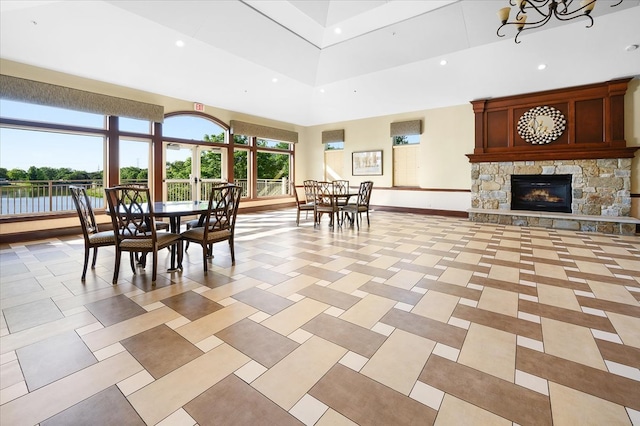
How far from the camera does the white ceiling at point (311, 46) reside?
456 cm

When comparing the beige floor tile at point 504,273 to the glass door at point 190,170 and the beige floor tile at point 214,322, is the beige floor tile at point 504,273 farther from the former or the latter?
the glass door at point 190,170

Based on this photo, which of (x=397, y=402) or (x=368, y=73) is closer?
(x=397, y=402)

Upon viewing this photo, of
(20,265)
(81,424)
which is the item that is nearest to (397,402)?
(81,424)

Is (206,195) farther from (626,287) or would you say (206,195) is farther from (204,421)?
(626,287)

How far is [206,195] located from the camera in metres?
7.96

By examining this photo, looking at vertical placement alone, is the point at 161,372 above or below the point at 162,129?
below

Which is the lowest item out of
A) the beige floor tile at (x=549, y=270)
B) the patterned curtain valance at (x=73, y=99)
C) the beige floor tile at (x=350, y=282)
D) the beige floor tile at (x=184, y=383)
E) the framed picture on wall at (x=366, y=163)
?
the beige floor tile at (x=184, y=383)

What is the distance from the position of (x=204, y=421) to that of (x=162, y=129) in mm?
6891

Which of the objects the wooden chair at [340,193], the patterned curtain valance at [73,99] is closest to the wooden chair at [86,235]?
the patterned curtain valance at [73,99]

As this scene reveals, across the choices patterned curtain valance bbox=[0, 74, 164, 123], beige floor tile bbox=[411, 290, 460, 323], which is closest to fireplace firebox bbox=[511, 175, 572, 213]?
beige floor tile bbox=[411, 290, 460, 323]

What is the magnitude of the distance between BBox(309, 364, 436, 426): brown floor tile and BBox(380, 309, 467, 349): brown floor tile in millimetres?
608

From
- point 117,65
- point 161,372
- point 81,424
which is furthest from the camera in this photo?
point 117,65

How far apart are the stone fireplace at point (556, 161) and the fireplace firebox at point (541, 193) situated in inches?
0.7

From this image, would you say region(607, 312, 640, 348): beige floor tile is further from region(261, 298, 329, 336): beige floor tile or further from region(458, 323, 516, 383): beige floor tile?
region(261, 298, 329, 336): beige floor tile
